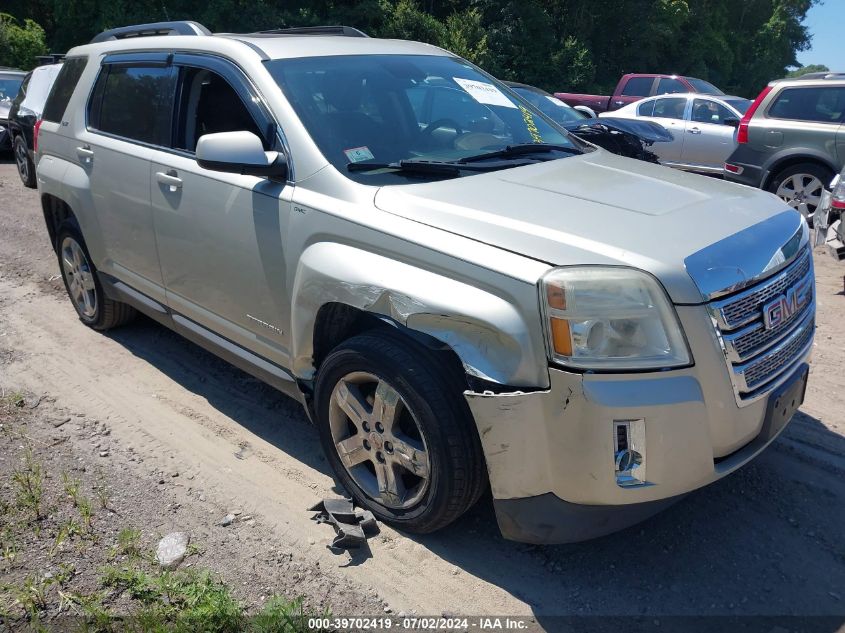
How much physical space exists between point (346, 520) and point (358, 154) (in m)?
1.60

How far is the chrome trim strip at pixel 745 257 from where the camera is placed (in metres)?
2.53

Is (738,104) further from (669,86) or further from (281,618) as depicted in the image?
(281,618)

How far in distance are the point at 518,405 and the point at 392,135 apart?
5.21ft

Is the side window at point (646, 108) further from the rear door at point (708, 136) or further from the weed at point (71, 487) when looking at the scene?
the weed at point (71, 487)

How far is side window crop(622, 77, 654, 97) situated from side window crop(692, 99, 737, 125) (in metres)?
6.06

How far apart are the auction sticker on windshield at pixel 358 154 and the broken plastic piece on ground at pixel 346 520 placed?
1.52 meters

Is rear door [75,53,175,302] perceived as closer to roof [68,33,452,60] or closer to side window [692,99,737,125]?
roof [68,33,452,60]

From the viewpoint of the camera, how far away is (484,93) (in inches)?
163

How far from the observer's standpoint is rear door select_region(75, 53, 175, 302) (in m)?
4.25

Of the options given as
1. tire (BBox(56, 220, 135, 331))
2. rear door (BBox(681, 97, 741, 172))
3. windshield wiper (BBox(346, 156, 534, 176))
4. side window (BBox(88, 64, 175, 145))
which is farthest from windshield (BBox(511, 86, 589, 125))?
windshield wiper (BBox(346, 156, 534, 176))

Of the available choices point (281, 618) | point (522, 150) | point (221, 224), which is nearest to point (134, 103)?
point (221, 224)

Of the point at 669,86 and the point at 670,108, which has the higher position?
the point at 670,108

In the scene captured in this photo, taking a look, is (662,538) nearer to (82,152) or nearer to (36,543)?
(36,543)

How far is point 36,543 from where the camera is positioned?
10.3 feet
